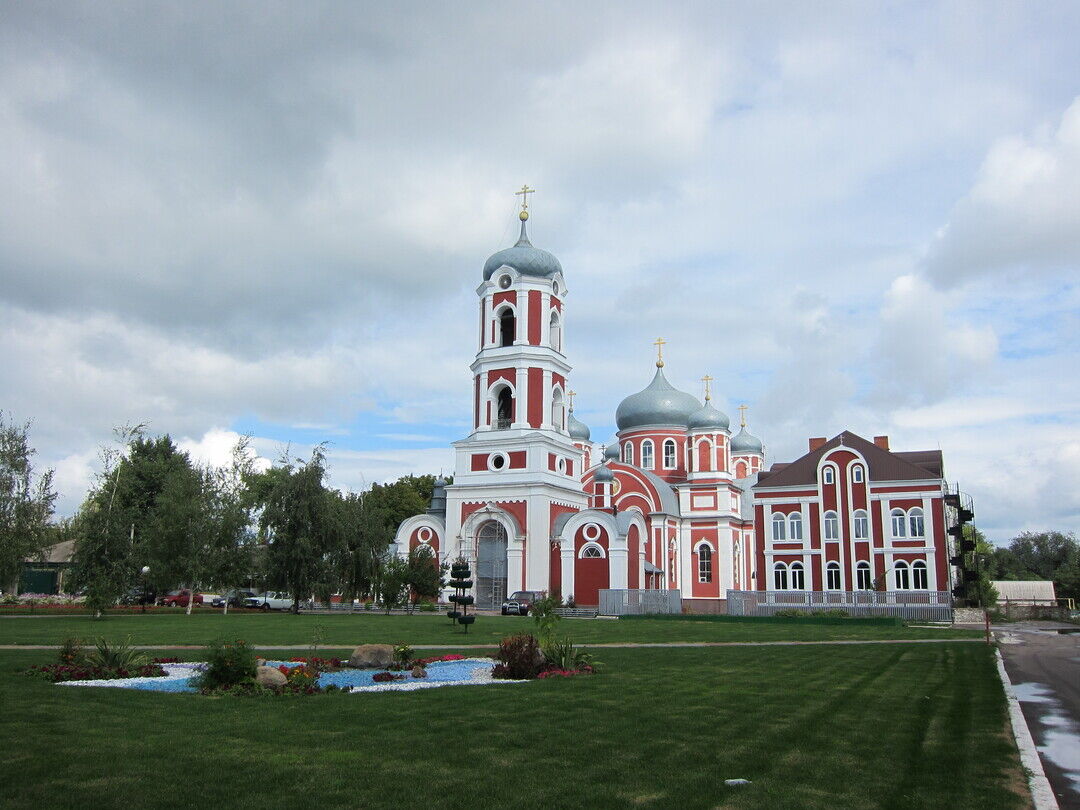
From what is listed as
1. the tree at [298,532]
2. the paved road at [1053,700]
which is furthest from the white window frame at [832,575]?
the tree at [298,532]

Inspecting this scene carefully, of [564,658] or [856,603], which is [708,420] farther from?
[564,658]

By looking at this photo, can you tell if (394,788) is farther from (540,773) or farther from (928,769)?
(928,769)

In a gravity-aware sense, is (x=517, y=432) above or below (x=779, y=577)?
above

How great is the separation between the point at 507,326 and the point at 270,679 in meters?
40.6

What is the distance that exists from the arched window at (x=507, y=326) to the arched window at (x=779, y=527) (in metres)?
18.4

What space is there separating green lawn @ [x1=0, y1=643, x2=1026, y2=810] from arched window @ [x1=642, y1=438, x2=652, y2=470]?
51.5 m

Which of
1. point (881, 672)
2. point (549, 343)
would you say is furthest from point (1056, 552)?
point (881, 672)

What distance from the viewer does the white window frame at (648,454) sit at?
65.4 m

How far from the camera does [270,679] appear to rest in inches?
496

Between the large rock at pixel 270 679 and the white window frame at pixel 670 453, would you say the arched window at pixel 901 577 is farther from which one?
the large rock at pixel 270 679

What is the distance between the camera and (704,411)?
64062 millimetres

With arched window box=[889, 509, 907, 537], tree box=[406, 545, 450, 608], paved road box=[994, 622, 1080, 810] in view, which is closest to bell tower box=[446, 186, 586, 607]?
tree box=[406, 545, 450, 608]

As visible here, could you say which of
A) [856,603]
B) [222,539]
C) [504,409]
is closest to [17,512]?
[222,539]

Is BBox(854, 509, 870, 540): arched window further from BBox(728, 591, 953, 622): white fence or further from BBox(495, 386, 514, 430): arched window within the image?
BBox(495, 386, 514, 430): arched window
